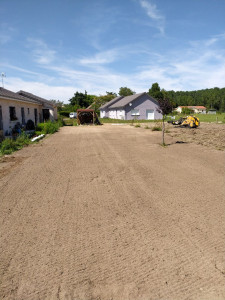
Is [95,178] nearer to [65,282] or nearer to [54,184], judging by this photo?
[54,184]

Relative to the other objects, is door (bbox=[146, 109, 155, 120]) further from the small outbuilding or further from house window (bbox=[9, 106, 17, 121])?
house window (bbox=[9, 106, 17, 121])

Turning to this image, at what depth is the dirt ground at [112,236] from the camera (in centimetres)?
250

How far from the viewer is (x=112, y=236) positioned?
3.42 metres

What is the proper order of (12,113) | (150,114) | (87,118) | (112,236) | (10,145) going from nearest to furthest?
(112,236) < (10,145) < (12,113) < (87,118) < (150,114)

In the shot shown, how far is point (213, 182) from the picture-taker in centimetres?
587

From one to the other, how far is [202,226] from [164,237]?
720mm

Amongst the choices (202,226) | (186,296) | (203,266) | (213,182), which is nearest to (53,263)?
(186,296)

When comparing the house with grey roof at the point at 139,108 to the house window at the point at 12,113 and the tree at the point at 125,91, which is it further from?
the tree at the point at 125,91

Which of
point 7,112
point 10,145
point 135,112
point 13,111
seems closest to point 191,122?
point 13,111

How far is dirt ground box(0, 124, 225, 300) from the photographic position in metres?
2.50

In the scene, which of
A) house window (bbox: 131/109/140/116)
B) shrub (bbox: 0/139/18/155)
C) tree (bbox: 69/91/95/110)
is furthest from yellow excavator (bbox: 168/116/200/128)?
tree (bbox: 69/91/95/110)

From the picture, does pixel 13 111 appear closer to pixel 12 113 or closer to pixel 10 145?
pixel 12 113

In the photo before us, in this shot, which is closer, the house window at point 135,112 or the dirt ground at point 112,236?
the dirt ground at point 112,236

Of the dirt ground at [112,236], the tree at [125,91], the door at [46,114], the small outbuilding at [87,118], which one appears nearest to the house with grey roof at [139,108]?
the small outbuilding at [87,118]
